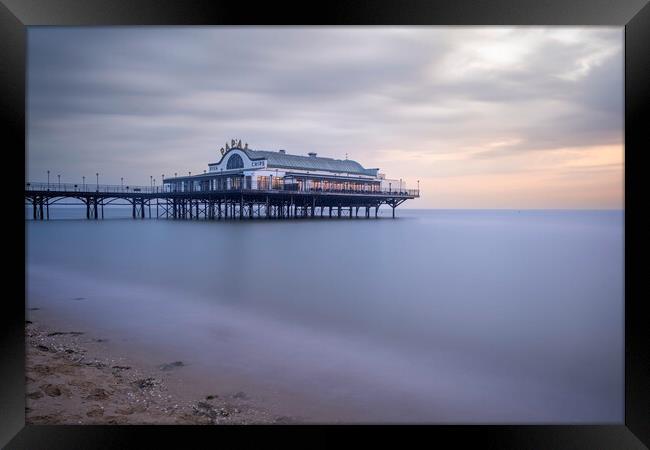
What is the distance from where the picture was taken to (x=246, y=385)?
3.83 metres

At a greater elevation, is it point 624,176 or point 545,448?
point 624,176

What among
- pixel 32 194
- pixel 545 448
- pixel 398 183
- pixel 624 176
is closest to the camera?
pixel 545 448

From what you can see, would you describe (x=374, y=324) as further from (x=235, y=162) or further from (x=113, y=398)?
(x=235, y=162)

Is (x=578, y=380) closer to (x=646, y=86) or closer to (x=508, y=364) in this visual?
(x=508, y=364)

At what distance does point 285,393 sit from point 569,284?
344 inches

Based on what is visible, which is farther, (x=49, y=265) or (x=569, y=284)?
(x=49, y=265)

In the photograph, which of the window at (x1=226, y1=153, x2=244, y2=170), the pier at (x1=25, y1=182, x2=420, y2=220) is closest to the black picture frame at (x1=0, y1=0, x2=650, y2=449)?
the pier at (x1=25, y1=182, x2=420, y2=220)

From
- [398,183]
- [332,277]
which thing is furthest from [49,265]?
[398,183]

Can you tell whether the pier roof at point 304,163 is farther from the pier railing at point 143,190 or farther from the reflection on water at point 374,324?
the reflection on water at point 374,324

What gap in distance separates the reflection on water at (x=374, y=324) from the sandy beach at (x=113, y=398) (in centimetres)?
32

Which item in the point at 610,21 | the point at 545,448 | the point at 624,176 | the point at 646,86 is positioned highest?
the point at 610,21

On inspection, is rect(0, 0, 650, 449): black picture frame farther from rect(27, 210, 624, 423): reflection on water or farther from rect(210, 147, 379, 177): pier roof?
rect(210, 147, 379, 177): pier roof

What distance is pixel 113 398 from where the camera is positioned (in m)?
3.37

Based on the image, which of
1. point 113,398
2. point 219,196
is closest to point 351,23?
point 113,398
